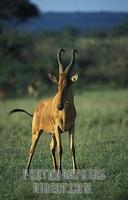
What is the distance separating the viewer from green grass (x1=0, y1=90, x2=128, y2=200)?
7.79 m

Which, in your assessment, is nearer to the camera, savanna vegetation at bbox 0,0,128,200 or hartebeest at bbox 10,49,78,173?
savanna vegetation at bbox 0,0,128,200

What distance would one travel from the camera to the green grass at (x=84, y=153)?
779 centimetres

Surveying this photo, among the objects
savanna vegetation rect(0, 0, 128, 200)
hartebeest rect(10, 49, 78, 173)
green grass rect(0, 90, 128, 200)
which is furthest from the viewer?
hartebeest rect(10, 49, 78, 173)

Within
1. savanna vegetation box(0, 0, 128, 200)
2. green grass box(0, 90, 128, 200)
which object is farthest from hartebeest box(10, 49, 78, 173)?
savanna vegetation box(0, 0, 128, 200)

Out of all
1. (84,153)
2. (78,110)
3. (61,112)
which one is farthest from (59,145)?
(78,110)

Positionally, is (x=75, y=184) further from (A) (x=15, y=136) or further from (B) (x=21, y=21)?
(B) (x=21, y=21)

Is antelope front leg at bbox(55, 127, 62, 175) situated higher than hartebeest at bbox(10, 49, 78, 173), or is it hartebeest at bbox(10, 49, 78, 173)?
hartebeest at bbox(10, 49, 78, 173)

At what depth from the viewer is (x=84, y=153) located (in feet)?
33.7

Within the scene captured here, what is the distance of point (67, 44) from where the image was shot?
160 feet

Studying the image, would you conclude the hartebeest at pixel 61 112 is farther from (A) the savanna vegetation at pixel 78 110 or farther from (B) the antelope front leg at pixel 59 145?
(A) the savanna vegetation at pixel 78 110

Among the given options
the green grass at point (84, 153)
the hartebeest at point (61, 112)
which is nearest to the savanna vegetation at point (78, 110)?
the green grass at point (84, 153)

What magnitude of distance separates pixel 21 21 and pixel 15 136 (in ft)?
74.9

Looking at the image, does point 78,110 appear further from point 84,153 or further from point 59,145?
point 59,145

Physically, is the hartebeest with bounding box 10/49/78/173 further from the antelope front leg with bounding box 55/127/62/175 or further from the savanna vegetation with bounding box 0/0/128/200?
the savanna vegetation with bounding box 0/0/128/200
